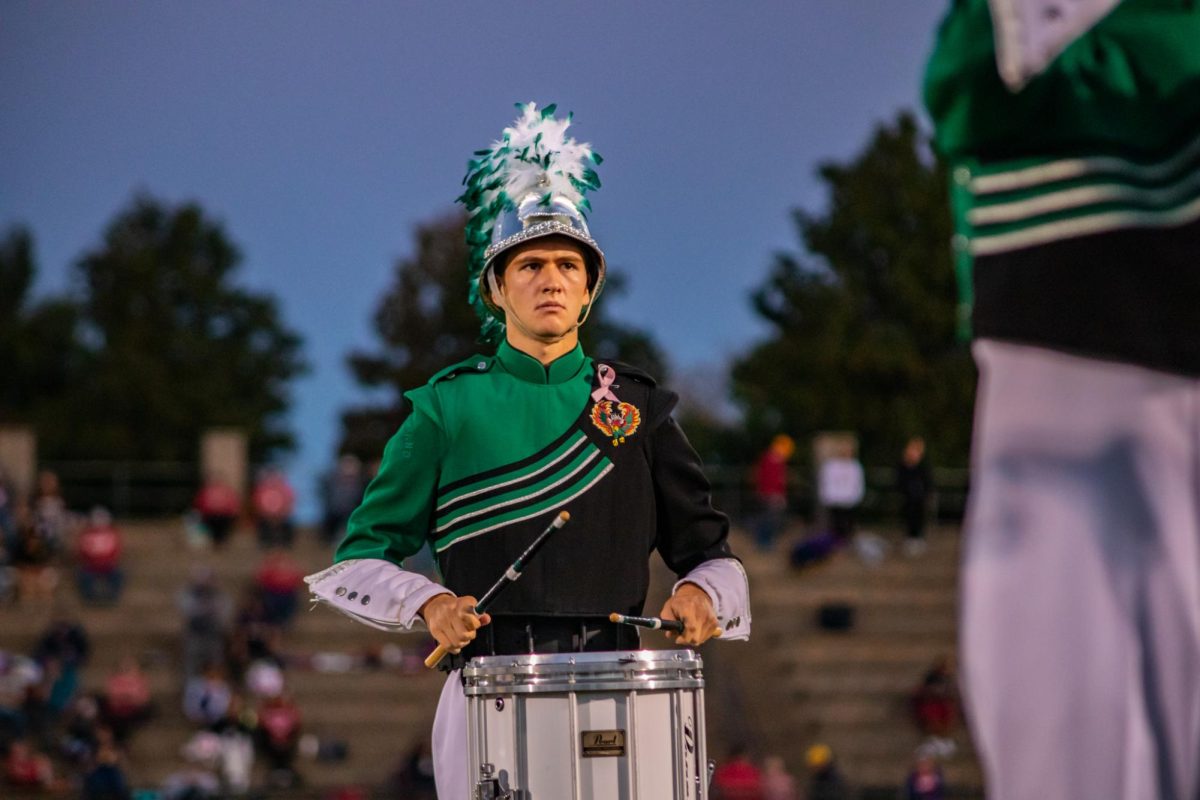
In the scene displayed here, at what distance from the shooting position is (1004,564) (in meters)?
2.52

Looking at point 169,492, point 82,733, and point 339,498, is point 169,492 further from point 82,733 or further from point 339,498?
point 82,733

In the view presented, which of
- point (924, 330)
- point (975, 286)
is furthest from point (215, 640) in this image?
point (924, 330)

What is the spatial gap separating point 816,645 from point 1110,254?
2187 centimetres

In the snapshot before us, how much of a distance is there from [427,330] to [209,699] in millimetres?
32358

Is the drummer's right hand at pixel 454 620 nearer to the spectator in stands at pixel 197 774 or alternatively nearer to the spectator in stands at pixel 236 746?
the spectator in stands at pixel 197 774

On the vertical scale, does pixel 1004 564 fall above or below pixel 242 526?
below

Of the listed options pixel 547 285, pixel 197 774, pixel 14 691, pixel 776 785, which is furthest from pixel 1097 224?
pixel 14 691

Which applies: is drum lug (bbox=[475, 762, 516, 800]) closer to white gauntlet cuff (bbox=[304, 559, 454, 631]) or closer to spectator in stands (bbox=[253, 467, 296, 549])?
white gauntlet cuff (bbox=[304, 559, 454, 631])

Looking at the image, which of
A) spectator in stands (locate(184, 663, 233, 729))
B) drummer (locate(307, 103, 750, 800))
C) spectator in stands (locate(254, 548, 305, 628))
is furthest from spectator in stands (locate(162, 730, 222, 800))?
drummer (locate(307, 103, 750, 800))

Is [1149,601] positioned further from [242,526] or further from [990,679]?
[242,526]

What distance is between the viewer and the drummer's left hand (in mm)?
4848

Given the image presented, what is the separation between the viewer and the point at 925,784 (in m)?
18.6

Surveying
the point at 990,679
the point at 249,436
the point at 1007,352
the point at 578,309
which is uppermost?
the point at 249,436

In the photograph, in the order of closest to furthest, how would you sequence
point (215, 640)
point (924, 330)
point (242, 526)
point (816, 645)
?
point (215, 640) → point (816, 645) → point (242, 526) → point (924, 330)
